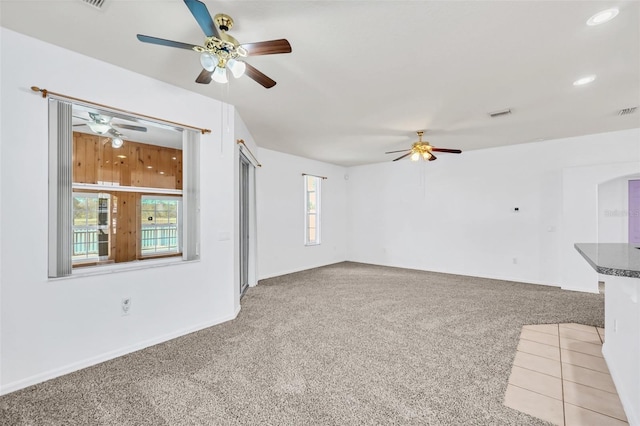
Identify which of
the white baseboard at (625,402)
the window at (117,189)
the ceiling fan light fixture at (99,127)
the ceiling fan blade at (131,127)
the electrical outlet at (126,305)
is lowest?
the white baseboard at (625,402)

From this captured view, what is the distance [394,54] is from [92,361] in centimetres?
375

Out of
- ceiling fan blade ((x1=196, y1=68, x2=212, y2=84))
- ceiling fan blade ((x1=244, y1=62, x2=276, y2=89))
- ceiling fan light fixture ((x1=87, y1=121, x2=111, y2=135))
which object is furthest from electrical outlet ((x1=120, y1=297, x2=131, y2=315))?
ceiling fan blade ((x1=244, y1=62, x2=276, y2=89))

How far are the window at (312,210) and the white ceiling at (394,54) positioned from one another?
3047 mm

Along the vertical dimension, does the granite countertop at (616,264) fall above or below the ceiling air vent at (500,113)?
below

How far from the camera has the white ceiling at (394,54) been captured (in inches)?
72.5

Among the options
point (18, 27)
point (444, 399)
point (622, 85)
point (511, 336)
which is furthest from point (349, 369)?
point (622, 85)

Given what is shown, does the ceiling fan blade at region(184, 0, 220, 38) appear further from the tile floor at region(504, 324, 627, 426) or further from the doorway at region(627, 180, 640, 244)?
the doorway at region(627, 180, 640, 244)

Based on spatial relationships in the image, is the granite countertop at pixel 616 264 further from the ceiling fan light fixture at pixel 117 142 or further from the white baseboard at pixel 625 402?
the ceiling fan light fixture at pixel 117 142

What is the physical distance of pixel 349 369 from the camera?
90.9 inches

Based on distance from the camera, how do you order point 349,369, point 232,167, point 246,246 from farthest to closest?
1. point 246,246
2. point 232,167
3. point 349,369

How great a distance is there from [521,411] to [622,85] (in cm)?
345

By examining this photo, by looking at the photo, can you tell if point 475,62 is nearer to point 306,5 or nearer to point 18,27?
point 306,5

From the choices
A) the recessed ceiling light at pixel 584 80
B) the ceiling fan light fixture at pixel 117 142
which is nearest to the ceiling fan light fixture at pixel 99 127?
the ceiling fan light fixture at pixel 117 142

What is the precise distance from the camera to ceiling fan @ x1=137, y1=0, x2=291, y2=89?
173 cm
